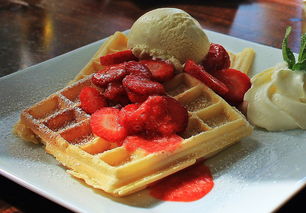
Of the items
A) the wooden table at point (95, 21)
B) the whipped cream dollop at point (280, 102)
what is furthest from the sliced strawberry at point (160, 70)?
the wooden table at point (95, 21)

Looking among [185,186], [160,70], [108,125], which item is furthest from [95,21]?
[185,186]

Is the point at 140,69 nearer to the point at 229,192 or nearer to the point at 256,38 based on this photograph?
the point at 229,192

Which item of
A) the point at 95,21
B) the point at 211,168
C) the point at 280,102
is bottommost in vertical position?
the point at 95,21

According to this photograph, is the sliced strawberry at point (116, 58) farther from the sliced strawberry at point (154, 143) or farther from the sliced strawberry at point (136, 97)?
the sliced strawberry at point (154, 143)

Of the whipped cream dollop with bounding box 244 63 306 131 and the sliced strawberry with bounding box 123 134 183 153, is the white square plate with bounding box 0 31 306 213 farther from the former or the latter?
the sliced strawberry with bounding box 123 134 183 153

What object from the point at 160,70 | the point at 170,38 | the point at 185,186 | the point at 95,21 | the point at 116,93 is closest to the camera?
the point at 185,186

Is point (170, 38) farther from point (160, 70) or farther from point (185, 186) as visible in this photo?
point (185, 186)

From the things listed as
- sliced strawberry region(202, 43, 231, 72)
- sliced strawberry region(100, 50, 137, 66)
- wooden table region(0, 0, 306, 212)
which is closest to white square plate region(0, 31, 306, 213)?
sliced strawberry region(100, 50, 137, 66)
